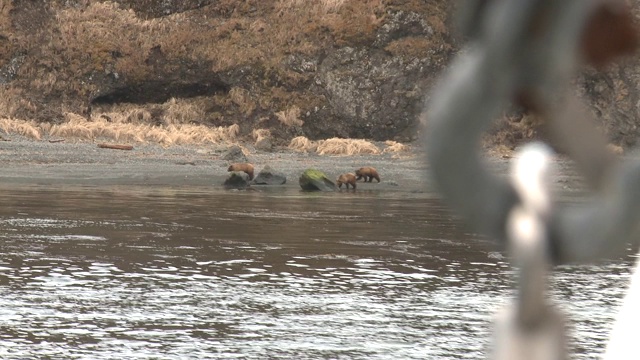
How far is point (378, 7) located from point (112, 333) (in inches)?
1181

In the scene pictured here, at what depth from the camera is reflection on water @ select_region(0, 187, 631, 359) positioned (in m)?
9.15

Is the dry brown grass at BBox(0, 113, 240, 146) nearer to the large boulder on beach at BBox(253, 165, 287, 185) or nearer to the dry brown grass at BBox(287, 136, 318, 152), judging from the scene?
the dry brown grass at BBox(287, 136, 318, 152)

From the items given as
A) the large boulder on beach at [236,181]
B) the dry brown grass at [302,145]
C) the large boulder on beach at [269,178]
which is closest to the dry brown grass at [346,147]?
the dry brown grass at [302,145]

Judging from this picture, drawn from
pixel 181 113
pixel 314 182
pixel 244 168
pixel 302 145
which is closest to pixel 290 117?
pixel 302 145

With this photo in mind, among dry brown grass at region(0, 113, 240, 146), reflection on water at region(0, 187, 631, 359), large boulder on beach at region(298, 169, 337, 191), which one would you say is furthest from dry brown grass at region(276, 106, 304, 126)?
reflection on water at region(0, 187, 631, 359)

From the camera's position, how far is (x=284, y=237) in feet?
55.8

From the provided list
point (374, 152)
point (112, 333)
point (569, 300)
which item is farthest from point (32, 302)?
point (374, 152)

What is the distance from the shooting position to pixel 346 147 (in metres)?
35.0

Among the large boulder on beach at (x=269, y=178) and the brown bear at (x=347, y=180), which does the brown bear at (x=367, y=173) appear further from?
the large boulder on beach at (x=269, y=178)

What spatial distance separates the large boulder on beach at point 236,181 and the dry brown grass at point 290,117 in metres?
8.41

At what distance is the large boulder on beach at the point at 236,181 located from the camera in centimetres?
2845

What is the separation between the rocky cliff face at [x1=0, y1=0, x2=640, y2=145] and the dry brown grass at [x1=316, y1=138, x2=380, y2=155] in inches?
74.9

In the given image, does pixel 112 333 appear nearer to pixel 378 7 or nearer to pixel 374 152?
pixel 374 152

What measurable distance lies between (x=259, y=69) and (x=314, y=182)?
10.9m
